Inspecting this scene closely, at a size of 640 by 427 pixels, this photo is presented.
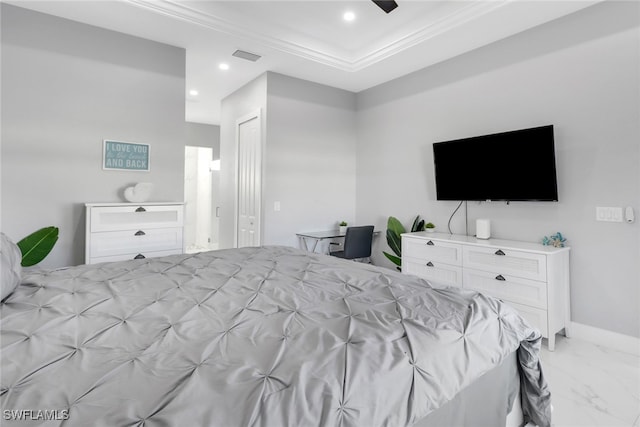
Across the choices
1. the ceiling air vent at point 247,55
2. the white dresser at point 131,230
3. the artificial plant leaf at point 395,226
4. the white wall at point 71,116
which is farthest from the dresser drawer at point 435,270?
the ceiling air vent at point 247,55

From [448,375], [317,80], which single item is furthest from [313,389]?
[317,80]

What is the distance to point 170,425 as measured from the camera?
2.06 feet

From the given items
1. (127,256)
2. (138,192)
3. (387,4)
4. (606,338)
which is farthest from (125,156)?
(606,338)

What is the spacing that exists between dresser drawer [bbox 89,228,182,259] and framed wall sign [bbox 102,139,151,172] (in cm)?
73

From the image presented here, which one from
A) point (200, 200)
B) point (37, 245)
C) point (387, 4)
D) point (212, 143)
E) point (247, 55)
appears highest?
point (247, 55)

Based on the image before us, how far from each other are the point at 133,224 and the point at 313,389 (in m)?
2.85

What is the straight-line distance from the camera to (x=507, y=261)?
2.87 m

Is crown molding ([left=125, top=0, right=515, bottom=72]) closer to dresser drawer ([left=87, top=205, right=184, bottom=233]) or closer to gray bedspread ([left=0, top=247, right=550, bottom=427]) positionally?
dresser drawer ([left=87, top=205, right=184, bottom=233])

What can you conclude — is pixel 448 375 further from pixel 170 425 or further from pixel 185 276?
pixel 185 276

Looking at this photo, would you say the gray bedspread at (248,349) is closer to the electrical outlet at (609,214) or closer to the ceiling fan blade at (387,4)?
the ceiling fan blade at (387,4)

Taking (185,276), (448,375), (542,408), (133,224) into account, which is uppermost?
(133,224)

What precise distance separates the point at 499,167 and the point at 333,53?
2297 mm

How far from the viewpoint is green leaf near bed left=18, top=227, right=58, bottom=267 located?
2.65m

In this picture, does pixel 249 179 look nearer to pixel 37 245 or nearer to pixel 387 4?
pixel 37 245
